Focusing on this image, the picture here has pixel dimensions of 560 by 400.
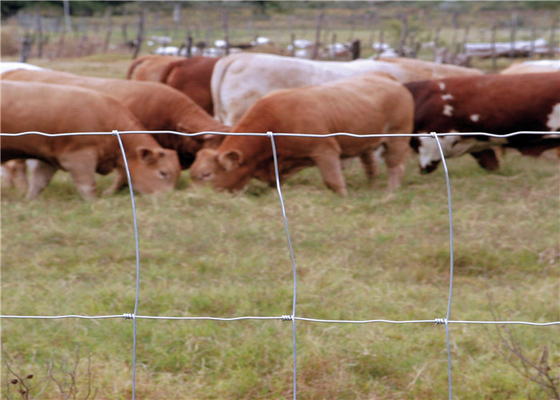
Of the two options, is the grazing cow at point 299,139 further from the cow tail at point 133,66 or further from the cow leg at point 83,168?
the cow tail at point 133,66

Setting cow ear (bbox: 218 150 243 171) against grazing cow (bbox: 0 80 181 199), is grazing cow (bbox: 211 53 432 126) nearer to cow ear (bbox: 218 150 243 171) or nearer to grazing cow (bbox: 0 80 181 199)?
grazing cow (bbox: 0 80 181 199)

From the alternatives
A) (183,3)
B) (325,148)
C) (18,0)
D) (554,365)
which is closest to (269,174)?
(325,148)

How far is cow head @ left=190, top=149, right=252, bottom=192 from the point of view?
268 inches

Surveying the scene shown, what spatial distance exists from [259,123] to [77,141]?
5.49 feet

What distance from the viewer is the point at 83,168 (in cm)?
661

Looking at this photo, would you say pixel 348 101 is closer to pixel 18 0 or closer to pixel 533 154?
pixel 533 154

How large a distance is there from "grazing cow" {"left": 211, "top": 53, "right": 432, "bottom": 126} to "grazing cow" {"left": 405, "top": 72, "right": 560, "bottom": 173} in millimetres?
1785

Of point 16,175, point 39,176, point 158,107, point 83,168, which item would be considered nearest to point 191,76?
point 158,107

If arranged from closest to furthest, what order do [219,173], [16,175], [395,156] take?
[219,173], [16,175], [395,156]

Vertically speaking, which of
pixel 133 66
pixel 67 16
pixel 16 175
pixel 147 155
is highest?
pixel 133 66

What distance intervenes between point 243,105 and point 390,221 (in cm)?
388

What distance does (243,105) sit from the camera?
9.20 meters

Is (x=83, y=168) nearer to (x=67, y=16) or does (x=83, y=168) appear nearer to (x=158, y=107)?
(x=158, y=107)

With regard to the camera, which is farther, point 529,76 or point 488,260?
point 529,76
